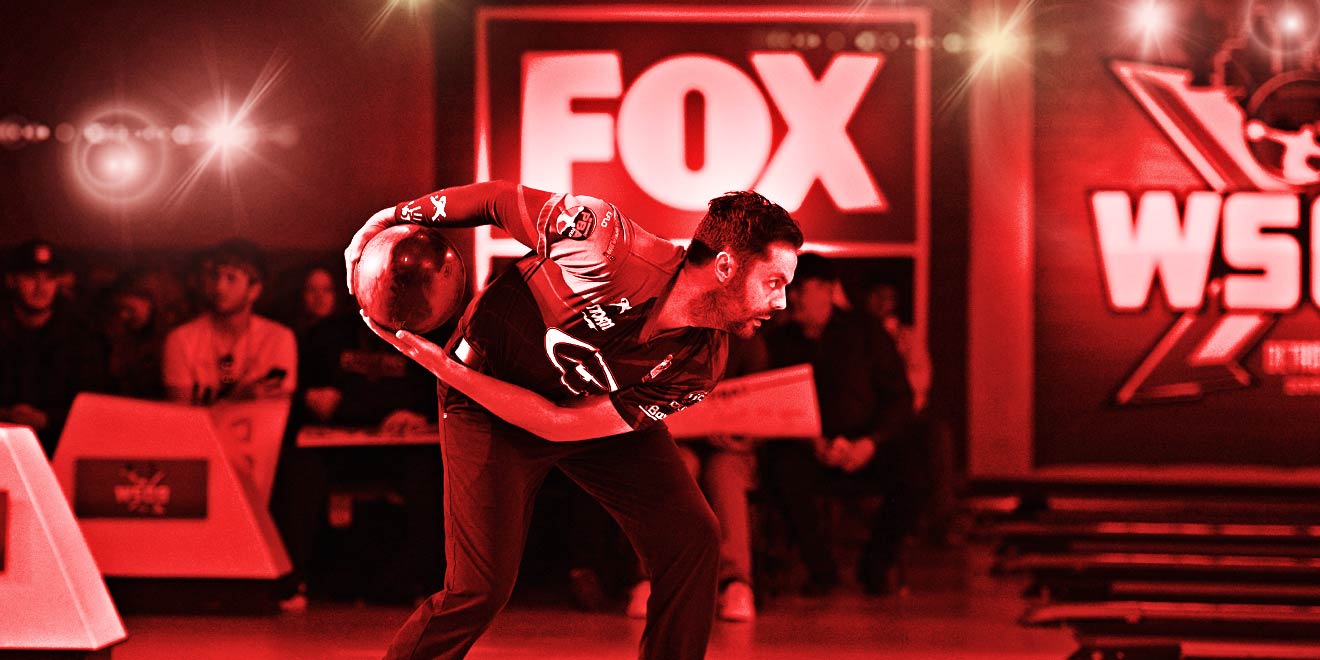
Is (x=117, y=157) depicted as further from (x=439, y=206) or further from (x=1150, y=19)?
(x=1150, y=19)

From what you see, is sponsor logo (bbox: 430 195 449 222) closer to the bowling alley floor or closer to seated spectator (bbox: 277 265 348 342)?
the bowling alley floor

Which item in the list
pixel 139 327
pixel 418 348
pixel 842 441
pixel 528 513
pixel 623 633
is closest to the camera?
pixel 418 348

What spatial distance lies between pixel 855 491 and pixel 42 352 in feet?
→ 12.5

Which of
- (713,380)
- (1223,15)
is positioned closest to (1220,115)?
(1223,15)

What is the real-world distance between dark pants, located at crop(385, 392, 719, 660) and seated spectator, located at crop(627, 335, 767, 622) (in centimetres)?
215

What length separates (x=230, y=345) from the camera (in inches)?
245

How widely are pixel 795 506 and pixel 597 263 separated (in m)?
3.38

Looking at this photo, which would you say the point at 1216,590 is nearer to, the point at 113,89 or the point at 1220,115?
the point at 1220,115

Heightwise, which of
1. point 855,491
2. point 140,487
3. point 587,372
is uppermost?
point 587,372

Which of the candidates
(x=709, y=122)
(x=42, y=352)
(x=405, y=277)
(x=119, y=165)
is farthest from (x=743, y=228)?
(x=119, y=165)

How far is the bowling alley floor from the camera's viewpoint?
195 inches

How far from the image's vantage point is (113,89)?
337 inches

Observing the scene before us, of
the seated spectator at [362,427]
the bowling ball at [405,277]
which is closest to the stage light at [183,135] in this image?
the seated spectator at [362,427]

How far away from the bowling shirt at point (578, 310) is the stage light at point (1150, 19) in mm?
7082
